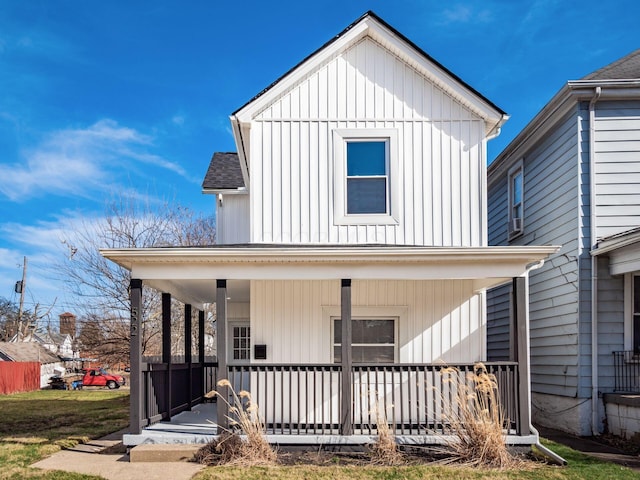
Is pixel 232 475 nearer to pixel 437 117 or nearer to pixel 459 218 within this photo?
pixel 459 218

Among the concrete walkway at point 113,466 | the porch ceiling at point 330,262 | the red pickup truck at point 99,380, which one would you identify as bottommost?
the red pickup truck at point 99,380

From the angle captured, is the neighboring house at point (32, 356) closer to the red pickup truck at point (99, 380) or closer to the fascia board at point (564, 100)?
the red pickup truck at point (99, 380)

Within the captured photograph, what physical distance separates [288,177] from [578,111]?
527cm

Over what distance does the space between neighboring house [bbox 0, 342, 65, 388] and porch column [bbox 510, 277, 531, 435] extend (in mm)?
27607

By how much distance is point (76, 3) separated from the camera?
1426 cm

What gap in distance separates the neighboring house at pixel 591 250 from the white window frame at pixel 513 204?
1616 millimetres

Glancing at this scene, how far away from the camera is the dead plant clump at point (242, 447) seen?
7.20 metres

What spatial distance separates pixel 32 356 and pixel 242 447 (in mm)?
29903

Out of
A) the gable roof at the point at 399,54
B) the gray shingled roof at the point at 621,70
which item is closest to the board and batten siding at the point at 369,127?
the gable roof at the point at 399,54

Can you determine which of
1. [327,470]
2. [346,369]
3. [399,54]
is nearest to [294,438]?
[327,470]

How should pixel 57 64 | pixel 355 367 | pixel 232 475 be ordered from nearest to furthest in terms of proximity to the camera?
pixel 232 475 < pixel 355 367 < pixel 57 64

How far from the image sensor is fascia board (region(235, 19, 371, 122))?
945cm

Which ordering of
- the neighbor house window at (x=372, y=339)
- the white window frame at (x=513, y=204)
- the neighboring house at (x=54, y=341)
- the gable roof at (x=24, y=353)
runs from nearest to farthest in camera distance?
the neighbor house window at (x=372, y=339)
the white window frame at (x=513, y=204)
the gable roof at (x=24, y=353)
the neighboring house at (x=54, y=341)

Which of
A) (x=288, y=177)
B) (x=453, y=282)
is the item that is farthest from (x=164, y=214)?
(x=453, y=282)
